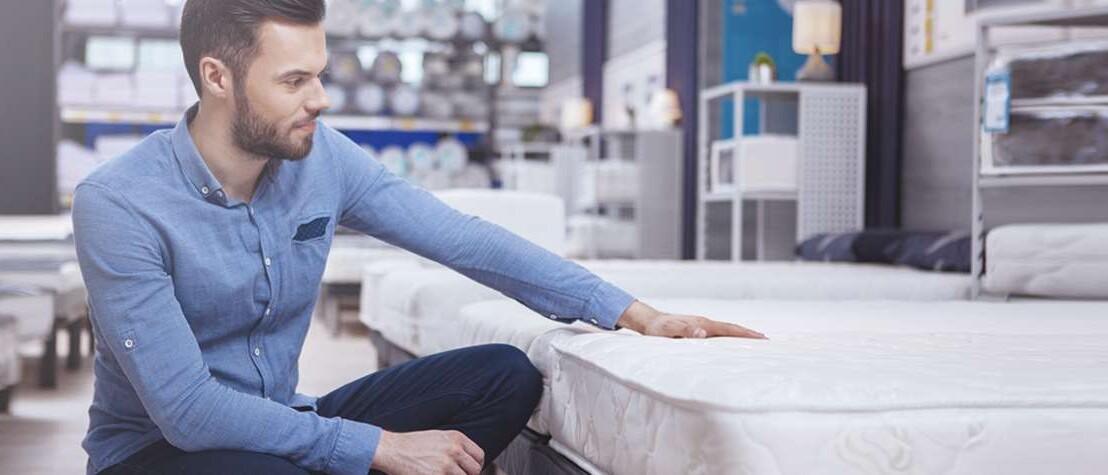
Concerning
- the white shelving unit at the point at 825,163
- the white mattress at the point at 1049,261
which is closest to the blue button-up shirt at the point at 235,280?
the white mattress at the point at 1049,261

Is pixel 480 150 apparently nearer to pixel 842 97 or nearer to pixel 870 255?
pixel 842 97

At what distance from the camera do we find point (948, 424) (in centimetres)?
121

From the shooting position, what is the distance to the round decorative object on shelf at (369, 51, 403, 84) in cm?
909

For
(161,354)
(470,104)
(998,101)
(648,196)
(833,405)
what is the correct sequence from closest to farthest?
(833,405) → (161,354) → (998,101) → (648,196) → (470,104)

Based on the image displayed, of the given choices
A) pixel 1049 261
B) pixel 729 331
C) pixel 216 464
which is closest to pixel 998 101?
pixel 1049 261

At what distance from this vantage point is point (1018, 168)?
11.3 feet

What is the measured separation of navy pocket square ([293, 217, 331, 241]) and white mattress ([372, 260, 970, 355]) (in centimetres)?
119

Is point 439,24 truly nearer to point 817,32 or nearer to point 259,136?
point 817,32

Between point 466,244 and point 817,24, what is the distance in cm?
417

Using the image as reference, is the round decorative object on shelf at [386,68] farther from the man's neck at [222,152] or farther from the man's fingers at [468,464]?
the man's fingers at [468,464]

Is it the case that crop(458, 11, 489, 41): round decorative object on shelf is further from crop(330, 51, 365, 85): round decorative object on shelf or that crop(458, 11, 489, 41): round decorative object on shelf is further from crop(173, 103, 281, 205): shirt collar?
crop(173, 103, 281, 205): shirt collar

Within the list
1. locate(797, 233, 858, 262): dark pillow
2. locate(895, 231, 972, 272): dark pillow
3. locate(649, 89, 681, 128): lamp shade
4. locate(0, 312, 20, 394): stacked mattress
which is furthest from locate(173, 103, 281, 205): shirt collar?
locate(649, 89, 681, 128): lamp shade

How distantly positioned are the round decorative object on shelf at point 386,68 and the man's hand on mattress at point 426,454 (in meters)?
7.70

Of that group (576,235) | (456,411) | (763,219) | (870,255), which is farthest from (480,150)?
(456,411)
